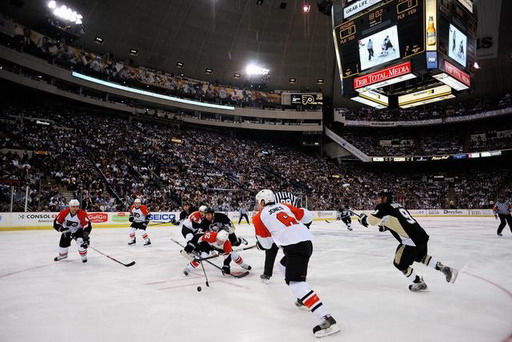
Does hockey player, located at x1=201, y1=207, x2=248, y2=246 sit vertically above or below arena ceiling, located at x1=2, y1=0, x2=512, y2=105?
below

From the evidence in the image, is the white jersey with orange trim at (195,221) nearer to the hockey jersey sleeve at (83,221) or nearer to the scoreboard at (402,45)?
the hockey jersey sleeve at (83,221)

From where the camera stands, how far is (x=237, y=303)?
4789 millimetres

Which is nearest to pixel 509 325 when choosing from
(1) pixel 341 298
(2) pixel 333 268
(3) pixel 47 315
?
(1) pixel 341 298

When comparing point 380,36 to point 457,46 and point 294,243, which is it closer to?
point 457,46

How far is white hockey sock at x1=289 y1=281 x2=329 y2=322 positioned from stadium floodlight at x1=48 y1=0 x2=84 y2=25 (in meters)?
34.6

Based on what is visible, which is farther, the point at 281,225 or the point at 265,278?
the point at 265,278

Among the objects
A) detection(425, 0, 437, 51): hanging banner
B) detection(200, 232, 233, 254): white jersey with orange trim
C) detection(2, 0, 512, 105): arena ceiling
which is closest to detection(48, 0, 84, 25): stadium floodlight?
detection(2, 0, 512, 105): arena ceiling

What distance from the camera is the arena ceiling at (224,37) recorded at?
32938 millimetres

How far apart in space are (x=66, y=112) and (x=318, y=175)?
27120 millimetres

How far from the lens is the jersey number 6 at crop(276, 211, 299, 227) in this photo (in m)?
4.11

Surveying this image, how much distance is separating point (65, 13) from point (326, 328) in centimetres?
3540

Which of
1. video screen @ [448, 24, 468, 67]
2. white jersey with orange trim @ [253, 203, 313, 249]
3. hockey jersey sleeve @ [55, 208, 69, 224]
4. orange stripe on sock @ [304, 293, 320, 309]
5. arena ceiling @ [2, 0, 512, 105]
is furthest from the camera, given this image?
arena ceiling @ [2, 0, 512, 105]

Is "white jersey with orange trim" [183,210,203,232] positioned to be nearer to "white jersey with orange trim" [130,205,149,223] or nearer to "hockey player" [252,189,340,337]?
"hockey player" [252,189,340,337]

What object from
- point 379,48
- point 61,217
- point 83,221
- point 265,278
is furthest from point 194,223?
point 379,48
